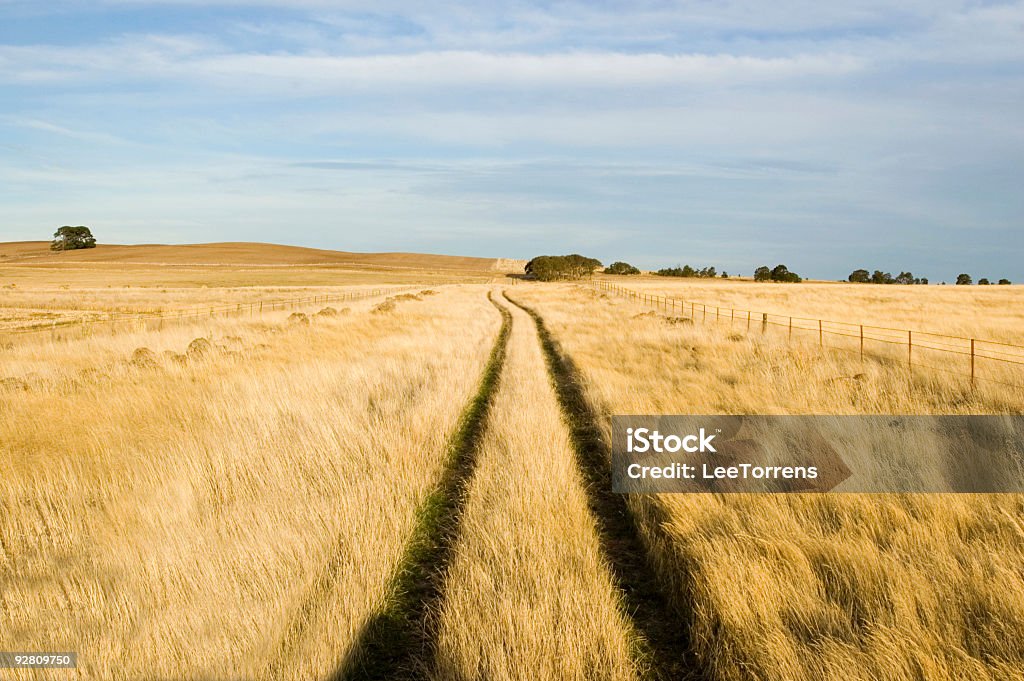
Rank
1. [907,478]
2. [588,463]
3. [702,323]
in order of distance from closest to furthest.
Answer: [907,478]
[588,463]
[702,323]

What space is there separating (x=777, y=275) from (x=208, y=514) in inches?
5800

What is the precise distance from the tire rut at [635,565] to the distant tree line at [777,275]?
140m

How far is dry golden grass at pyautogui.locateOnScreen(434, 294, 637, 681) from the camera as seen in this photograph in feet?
12.3

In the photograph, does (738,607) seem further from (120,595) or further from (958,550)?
(120,595)

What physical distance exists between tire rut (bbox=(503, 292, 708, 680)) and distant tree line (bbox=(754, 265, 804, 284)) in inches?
5504

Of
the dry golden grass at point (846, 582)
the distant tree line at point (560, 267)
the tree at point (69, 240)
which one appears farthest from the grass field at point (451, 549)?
the tree at point (69, 240)

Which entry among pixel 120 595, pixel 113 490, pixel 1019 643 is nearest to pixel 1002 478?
pixel 1019 643

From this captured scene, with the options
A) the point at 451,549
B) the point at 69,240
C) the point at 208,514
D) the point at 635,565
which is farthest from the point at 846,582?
the point at 69,240

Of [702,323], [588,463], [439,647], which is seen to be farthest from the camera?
[702,323]

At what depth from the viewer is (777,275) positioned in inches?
5404

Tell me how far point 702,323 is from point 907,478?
20157 millimetres

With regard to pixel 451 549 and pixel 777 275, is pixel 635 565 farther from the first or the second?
pixel 777 275

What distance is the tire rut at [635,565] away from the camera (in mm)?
4086

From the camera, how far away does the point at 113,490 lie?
635cm
